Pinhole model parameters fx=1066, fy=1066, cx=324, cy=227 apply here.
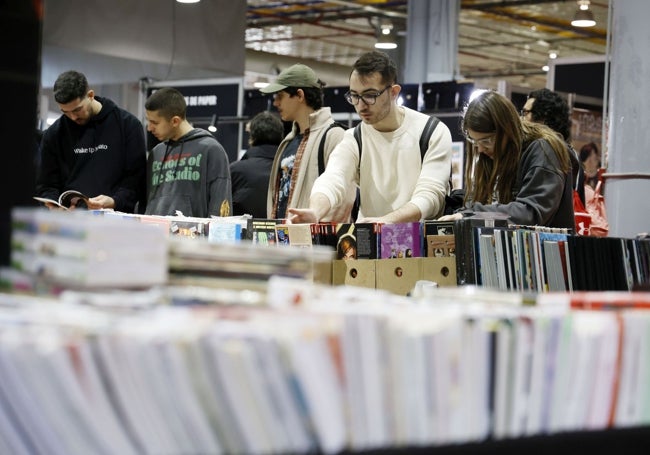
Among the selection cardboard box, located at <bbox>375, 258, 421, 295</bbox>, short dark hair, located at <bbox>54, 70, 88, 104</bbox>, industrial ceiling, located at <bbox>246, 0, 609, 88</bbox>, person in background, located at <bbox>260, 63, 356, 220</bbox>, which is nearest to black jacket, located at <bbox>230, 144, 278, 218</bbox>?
short dark hair, located at <bbox>54, 70, 88, 104</bbox>

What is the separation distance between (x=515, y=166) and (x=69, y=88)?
250 centimetres

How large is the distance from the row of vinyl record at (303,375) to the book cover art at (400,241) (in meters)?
2.08

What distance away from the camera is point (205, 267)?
141 cm

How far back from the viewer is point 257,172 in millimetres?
6422

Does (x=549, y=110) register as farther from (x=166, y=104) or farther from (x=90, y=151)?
(x=90, y=151)

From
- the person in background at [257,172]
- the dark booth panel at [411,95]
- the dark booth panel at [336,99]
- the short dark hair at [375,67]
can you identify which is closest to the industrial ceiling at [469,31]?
the dark booth panel at [336,99]

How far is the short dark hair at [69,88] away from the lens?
5.24 m

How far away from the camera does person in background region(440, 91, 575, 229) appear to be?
3.61 m

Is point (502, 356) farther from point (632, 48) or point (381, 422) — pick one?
point (632, 48)

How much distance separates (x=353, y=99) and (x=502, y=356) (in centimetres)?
293

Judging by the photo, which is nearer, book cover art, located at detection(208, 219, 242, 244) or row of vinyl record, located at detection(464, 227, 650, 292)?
row of vinyl record, located at detection(464, 227, 650, 292)

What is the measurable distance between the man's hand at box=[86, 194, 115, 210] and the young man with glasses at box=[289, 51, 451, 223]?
1.37 m

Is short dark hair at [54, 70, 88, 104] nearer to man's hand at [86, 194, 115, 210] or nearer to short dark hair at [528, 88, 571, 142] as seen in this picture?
man's hand at [86, 194, 115, 210]

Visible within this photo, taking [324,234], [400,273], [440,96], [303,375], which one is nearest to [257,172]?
[440,96]
